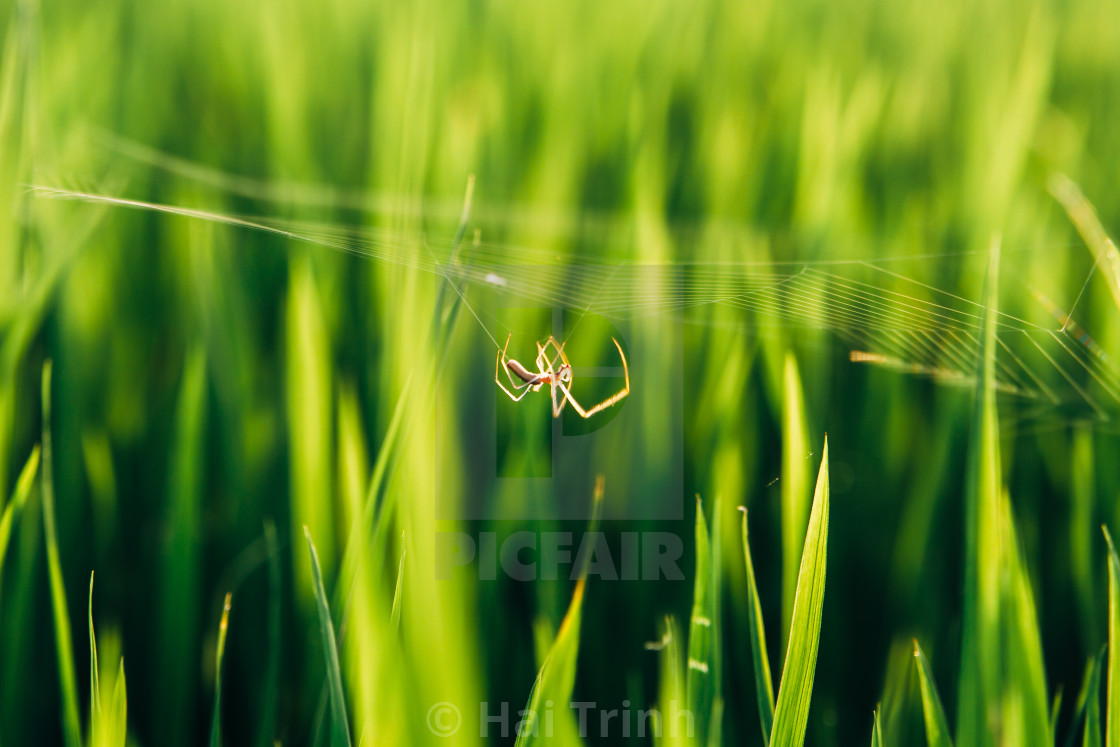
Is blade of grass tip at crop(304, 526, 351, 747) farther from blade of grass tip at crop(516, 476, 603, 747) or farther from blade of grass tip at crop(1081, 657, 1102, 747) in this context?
blade of grass tip at crop(1081, 657, 1102, 747)

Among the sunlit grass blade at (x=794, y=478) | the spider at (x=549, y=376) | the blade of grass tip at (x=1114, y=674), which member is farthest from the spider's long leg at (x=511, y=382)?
the blade of grass tip at (x=1114, y=674)

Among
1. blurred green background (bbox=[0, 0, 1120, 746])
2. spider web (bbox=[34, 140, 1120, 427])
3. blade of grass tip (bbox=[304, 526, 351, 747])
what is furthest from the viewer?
spider web (bbox=[34, 140, 1120, 427])

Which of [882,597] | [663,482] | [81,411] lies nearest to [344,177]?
[81,411]

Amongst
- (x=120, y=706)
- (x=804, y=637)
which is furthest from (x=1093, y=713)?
(x=120, y=706)

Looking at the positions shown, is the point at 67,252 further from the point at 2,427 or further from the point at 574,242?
the point at 574,242

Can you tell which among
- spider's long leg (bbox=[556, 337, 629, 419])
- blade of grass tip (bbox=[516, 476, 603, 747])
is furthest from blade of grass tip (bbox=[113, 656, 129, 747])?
spider's long leg (bbox=[556, 337, 629, 419])

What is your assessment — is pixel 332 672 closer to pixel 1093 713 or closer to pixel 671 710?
pixel 671 710
